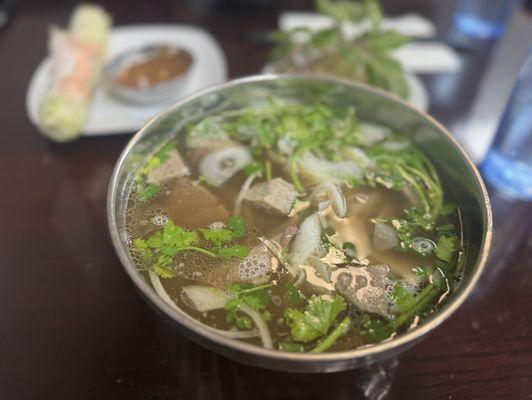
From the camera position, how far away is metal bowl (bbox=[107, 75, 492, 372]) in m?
0.93

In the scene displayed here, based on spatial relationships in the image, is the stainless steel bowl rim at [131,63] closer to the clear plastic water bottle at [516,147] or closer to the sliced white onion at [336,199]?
the sliced white onion at [336,199]

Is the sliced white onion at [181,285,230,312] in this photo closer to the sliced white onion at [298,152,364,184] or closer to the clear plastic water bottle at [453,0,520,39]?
the sliced white onion at [298,152,364,184]

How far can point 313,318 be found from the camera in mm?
1088

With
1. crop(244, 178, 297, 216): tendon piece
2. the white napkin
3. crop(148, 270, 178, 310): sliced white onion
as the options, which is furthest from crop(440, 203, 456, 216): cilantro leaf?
the white napkin

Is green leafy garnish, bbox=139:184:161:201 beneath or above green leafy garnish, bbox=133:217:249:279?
above

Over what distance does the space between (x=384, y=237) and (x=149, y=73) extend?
151 centimetres

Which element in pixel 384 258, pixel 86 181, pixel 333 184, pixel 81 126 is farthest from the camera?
pixel 81 126

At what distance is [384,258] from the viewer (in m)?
1.24

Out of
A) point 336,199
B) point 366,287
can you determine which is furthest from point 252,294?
point 336,199

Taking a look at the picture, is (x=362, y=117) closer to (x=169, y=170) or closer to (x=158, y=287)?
(x=169, y=170)

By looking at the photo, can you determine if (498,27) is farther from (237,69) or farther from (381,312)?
(381,312)

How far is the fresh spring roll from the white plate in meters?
0.07

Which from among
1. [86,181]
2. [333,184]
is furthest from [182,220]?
[86,181]

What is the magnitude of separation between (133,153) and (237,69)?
4.02 feet
